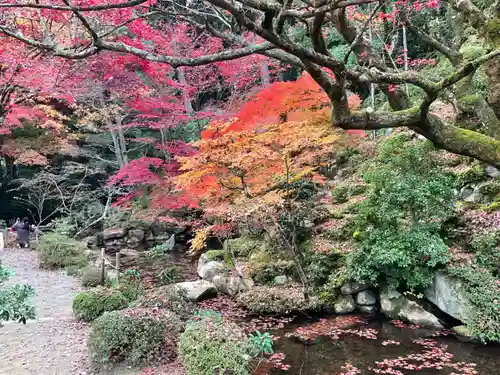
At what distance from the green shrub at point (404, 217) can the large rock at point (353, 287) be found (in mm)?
302

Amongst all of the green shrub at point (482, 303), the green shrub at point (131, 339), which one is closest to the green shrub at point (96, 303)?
the green shrub at point (131, 339)

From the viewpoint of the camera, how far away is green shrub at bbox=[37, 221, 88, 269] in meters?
11.3

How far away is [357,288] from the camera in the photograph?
797 cm

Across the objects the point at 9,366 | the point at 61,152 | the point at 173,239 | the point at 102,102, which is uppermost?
the point at 102,102

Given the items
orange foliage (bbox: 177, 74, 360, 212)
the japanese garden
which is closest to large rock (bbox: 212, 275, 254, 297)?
the japanese garden

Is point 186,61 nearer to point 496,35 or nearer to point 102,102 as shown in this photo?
point 496,35

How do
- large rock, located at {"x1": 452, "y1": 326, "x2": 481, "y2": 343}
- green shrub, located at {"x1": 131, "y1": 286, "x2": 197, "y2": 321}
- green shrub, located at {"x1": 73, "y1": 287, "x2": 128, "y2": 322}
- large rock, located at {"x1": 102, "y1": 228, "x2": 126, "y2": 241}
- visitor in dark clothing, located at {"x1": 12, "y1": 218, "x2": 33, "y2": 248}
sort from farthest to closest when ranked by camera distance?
large rock, located at {"x1": 102, "y1": 228, "x2": 126, "y2": 241}, visitor in dark clothing, located at {"x1": 12, "y1": 218, "x2": 33, "y2": 248}, green shrub, located at {"x1": 73, "y1": 287, "x2": 128, "y2": 322}, large rock, located at {"x1": 452, "y1": 326, "x2": 481, "y2": 343}, green shrub, located at {"x1": 131, "y1": 286, "x2": 197, "y2": 321}

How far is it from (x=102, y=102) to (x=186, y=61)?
1390 cm

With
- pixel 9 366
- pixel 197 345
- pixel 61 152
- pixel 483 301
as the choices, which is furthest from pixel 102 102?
pixel 483 301

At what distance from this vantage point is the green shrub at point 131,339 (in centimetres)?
491

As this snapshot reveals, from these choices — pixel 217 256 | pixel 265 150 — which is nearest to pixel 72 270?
pixel 217 256

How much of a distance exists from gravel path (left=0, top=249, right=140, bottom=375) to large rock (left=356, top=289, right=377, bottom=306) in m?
4.87

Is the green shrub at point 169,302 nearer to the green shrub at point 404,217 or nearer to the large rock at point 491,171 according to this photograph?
the green shrub at point 404,217

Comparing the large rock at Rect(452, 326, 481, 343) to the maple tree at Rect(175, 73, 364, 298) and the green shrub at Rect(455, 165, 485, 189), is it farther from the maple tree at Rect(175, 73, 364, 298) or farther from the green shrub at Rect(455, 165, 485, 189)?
the green shrub at Rect(455, 165, 485, 189)
